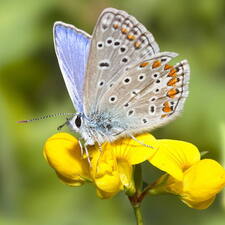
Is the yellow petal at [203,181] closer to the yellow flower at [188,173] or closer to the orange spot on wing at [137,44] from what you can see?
the yellow flower at [188,173]

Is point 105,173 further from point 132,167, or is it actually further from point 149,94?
point 149,94

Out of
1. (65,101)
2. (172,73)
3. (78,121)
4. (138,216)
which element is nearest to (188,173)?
(138,216)

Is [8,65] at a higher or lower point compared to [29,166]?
higher

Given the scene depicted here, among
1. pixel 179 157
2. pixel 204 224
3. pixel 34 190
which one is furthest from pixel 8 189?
pixel 179 157

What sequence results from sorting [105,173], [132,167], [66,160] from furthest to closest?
[66,160] → [132,167] → [105,173]

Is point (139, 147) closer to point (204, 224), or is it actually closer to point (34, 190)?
point (204, 224)

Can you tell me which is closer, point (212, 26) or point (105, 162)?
point (105, 162)
